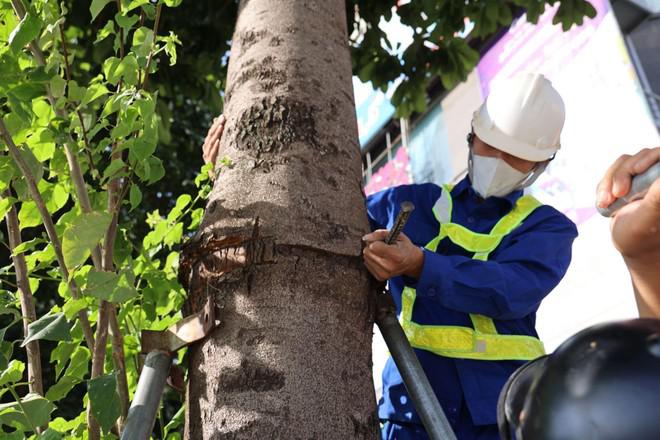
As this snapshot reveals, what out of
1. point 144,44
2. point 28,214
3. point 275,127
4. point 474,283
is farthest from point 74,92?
point 474,283

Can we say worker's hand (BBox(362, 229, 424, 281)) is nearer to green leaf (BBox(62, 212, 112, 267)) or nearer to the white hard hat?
green leaf (BBox(62, 212, 112, 267))

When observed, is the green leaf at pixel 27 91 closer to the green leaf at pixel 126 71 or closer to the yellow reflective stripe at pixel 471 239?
the green leaf at pixel 126 71

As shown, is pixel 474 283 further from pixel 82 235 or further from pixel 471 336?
pixel 82 235

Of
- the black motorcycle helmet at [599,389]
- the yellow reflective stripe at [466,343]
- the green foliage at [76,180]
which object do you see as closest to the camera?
the black motorcycle helmet at [599,389]

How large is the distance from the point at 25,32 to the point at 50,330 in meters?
0.52

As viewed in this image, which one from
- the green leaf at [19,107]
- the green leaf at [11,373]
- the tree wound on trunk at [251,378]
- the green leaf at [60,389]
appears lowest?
the green leaf at [60,389]

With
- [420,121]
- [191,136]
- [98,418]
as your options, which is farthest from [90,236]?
[420,121]

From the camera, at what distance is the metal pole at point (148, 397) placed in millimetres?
1368

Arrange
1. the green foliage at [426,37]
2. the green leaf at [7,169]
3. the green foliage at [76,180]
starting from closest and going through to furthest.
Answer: the green foliage at [76,180], the green leaf at [7,169], the green foliage at [426,37]

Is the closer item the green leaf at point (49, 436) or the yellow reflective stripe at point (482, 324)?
the green leaf at point (49, 436)

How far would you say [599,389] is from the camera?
0.90m

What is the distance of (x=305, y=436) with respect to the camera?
1.31 m

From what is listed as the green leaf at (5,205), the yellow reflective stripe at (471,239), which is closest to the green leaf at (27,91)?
the green leaf at (5,205)

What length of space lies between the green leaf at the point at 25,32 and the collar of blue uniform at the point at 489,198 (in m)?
1.29
